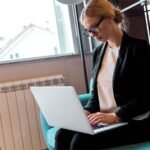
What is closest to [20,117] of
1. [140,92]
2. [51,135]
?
[51,135]

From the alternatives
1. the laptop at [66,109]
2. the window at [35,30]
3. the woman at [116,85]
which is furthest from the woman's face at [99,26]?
the window at [35,30]

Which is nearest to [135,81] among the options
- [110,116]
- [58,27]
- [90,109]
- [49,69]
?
[110,116]

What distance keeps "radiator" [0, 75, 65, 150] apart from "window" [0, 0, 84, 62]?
0.27m

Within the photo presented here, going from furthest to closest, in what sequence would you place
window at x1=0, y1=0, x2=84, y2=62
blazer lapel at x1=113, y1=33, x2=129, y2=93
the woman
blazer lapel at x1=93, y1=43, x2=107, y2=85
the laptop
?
window at x1=0, y1=0, x2=84, y2=62 → blazer lapel at x1=93, y1=43, x2=107, y2=85 → blazer lapel at x1=113, y1=33, x2=129, y2=93 → the woman → the laptop

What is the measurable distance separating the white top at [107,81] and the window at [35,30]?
3.48 feet

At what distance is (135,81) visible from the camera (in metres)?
1.29

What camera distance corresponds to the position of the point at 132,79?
130 cm

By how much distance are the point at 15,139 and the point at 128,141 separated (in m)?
1.24

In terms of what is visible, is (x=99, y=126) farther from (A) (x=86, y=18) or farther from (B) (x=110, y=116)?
(A) (x=86, y=18)

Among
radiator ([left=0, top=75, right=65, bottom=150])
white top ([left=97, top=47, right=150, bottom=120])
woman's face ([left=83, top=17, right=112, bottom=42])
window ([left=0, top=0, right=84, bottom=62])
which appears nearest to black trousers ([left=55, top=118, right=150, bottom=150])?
white top ([left=97, top=47, right=150, bottom=120])

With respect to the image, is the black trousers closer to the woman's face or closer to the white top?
the white top

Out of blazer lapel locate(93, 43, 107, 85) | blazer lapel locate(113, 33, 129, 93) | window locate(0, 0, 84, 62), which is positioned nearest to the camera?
blazer lapel locate(113, 33, 129, 93)

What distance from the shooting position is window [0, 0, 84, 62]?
248 centimetres

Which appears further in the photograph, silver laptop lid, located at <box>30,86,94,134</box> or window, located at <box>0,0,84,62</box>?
window, located at <box>0,0,84,62</box>
